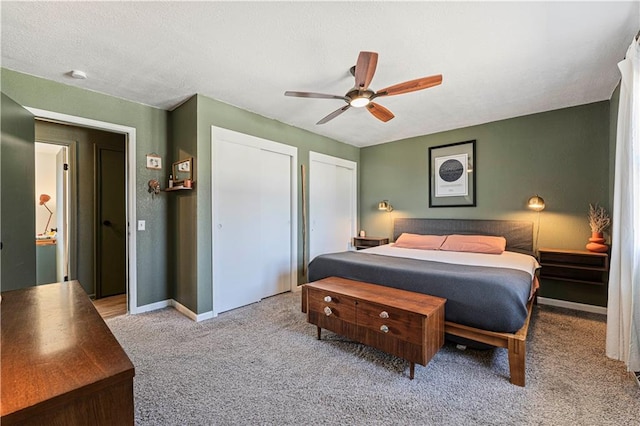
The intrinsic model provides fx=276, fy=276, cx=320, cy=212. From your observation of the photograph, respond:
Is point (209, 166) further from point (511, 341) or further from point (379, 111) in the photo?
point (511, 341)

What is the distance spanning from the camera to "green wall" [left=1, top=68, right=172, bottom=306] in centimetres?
281

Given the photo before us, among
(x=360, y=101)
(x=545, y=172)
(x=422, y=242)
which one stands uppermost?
(x=360, y=101)

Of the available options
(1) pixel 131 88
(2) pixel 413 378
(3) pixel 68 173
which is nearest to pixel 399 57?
(2) pixel 413 378

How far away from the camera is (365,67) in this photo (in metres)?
2.00

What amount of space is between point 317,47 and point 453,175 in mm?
3148

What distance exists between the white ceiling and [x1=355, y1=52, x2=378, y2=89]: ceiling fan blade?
0.81ft

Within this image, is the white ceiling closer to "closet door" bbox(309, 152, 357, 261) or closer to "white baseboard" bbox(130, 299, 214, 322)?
"closet door" bbox(309, 152, 357, 261)

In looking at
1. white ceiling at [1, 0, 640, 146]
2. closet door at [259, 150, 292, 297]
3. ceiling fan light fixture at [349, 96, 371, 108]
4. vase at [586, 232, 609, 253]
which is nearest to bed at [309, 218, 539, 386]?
vase at [586, 232, 609, 253]

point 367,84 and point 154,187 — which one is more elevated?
point 367,84

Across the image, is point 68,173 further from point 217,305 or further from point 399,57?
point 399,57

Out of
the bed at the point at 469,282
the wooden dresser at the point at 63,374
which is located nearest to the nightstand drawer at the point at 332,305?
the bed at the point at 469,282

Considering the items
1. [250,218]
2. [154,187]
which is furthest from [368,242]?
[154,187]

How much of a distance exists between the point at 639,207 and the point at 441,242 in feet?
7.15

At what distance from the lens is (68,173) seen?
3.76 meters
